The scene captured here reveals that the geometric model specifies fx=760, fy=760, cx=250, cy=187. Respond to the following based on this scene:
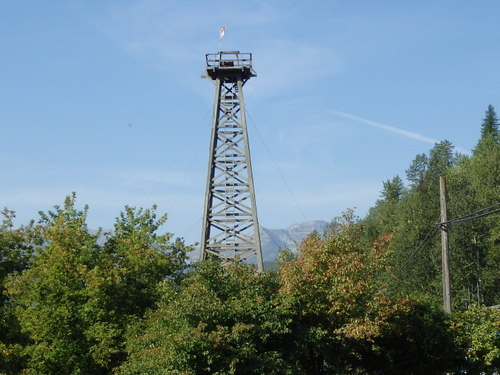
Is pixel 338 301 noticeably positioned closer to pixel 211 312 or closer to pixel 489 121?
pixel 211 312

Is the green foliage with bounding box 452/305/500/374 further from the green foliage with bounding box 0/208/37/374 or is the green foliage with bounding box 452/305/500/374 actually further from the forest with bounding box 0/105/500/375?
the green foliage with bounding box 0/208/37/374

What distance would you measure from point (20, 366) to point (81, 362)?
16.8 feet

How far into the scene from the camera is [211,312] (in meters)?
22.1

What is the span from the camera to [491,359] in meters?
26.8

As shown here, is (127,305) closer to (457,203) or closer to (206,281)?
(206,281)

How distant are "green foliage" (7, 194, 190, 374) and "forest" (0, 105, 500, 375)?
0.16 feet

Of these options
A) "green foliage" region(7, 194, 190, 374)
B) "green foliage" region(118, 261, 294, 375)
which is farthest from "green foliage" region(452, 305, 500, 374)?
"green foliage" region(7, 194, 190, 374)

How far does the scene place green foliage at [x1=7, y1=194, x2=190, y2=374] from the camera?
1037 inches

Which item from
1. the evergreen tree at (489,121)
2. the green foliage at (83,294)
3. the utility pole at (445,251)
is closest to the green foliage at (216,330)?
the green foliage at (83,294)

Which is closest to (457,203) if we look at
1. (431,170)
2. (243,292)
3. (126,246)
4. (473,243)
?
(473,243)

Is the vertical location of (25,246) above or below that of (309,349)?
above

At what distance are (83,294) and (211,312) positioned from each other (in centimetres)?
716

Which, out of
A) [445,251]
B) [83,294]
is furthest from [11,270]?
[445,251]

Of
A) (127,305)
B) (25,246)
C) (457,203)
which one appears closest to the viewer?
(127,305)
